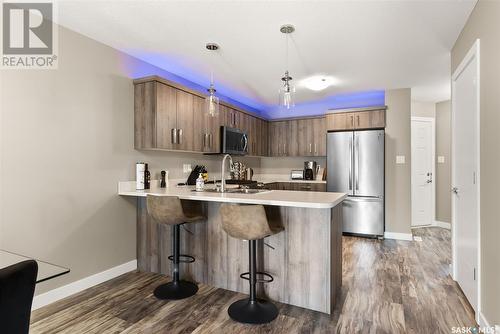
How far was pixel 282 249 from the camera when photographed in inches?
96.7

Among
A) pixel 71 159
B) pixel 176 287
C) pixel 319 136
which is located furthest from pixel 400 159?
pixel 71 159

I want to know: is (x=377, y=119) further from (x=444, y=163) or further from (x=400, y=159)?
(x=444, y=163)

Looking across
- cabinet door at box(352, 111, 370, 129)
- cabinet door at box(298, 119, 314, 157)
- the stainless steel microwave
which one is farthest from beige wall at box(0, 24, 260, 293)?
cabinet door at box(352, 111, 370, 129)

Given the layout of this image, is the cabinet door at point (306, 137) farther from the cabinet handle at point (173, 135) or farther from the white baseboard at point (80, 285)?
the white baseboard at point (80, 285)

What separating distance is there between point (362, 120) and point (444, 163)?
6.96ft

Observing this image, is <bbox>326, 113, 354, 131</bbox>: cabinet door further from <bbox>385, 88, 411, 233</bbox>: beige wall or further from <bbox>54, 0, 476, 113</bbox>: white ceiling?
<bbox>54, 0, 476, 113</bbox>: white ceiling

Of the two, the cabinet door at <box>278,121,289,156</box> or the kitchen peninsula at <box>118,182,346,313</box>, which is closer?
the kitchen peninsula at <box>118,182,346,313</box>

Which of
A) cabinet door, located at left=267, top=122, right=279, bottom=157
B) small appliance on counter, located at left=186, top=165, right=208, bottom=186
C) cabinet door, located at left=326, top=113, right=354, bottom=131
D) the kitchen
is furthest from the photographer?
cabinet door, located at left=267, top=122, right=279, bottom=157

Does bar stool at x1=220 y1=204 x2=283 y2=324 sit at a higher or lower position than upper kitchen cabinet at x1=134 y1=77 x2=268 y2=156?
lower

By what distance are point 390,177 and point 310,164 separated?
5.09 feet

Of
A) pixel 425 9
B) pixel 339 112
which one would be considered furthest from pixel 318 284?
pixel 339 112

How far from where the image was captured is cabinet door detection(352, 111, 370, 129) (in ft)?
15.7
